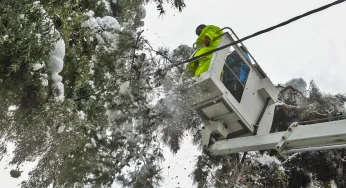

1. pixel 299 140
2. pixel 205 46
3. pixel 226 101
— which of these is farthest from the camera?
pixel 205 46

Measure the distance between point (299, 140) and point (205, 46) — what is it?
4.58 ft

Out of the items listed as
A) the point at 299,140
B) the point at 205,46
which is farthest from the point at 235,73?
the point at 299,140

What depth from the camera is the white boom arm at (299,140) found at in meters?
3.01

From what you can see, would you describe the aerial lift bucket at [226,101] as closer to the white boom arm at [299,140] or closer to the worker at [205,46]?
the worker at [205,46]

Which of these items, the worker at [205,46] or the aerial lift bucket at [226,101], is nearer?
the aerial lift bucket at [226,101]

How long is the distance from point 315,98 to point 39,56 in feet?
14.3

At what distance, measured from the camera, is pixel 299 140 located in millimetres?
3191

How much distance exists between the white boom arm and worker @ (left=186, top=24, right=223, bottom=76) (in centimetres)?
77

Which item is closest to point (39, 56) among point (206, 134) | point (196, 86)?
point (196, 86)

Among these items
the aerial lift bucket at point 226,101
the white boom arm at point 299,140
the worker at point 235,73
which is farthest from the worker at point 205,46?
the white boom arm at point 299,140

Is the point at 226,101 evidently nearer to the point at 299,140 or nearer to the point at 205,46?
the point at 205,46

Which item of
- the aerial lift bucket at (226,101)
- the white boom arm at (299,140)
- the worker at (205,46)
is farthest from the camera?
the worker at (205,46)

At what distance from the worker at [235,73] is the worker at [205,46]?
0.23 meters

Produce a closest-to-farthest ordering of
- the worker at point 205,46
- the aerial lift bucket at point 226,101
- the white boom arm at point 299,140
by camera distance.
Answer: the white boom arm at point 299,140 → the aerial lift bucket at point 226,101 → the worker at point 205,46
